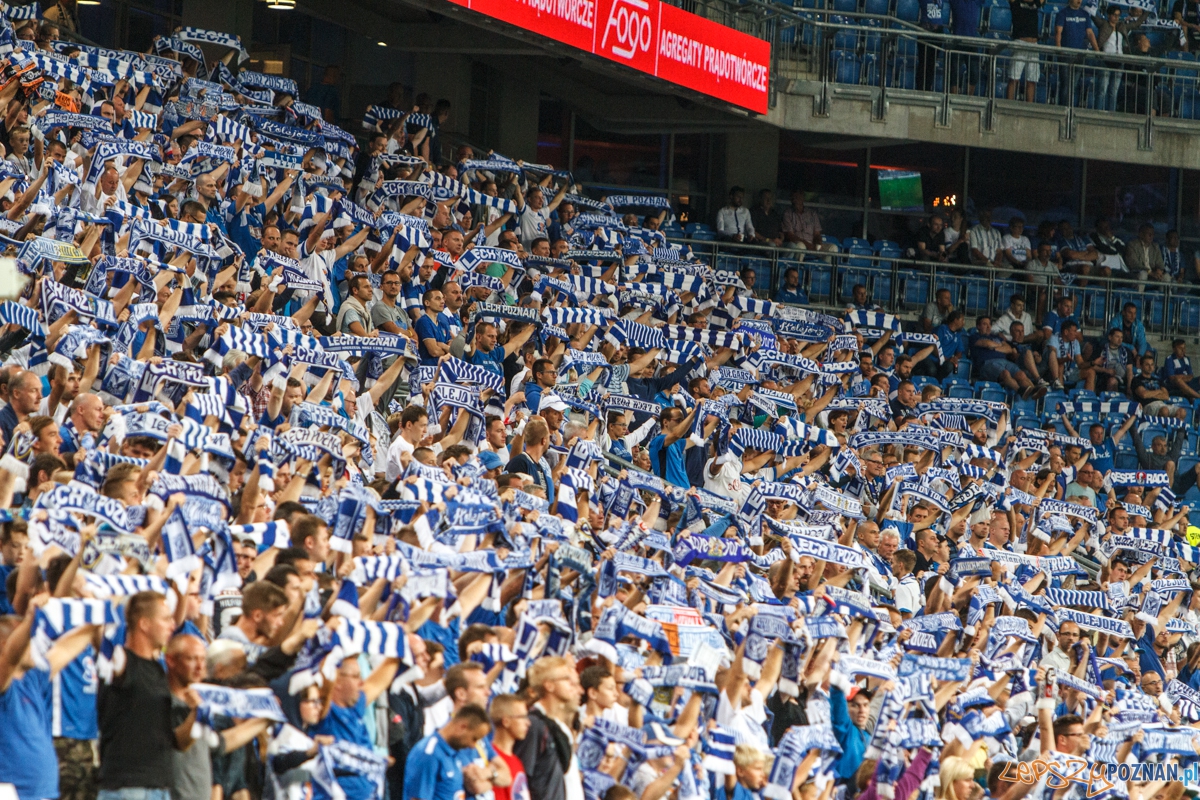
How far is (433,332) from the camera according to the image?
1326 cm

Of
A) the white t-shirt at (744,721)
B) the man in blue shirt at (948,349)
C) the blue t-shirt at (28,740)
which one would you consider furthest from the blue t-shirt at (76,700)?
the man in blue shirt at (948,349)

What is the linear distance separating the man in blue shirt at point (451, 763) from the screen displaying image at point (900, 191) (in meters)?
19.3

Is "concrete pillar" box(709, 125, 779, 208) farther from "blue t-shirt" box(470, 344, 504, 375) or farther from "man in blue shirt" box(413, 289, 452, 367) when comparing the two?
"man in blue shirt" box(413, 289, 452, 367)

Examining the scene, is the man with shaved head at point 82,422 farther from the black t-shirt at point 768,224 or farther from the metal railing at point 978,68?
the black t-shirt at point 768,224

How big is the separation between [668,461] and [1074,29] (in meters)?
11.5

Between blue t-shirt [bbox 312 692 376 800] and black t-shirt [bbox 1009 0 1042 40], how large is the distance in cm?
1797

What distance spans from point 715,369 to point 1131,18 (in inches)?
410

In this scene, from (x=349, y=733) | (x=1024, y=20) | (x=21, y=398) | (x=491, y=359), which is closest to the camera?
(x=349, y=733)

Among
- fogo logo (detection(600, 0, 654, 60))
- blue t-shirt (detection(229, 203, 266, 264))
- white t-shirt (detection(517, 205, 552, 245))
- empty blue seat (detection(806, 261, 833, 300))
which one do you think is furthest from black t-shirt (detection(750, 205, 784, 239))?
blue t-shirt (detection(229, 203, 266, 264))

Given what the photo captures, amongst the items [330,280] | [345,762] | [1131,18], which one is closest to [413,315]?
[330,280]

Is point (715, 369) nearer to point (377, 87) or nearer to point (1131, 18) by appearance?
point (377, 87)

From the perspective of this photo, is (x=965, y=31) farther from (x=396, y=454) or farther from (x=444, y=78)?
(x=396, y=454)

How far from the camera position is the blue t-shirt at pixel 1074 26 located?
22.5 meters

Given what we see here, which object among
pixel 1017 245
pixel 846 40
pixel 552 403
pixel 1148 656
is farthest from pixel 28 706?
pixel 1017 245
